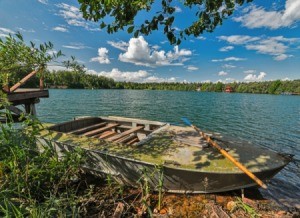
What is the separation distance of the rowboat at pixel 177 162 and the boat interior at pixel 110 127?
4.46ft

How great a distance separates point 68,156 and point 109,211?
75.1 inches

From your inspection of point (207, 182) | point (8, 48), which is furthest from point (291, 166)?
point (8, 48)

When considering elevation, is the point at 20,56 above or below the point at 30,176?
above

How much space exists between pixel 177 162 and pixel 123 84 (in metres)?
162

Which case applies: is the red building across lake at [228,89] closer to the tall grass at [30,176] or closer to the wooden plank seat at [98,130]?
the wooden plank seat at [98,130]

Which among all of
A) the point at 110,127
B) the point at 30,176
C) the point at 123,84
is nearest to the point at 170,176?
the point at 30,176

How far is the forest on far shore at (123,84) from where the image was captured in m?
4.45

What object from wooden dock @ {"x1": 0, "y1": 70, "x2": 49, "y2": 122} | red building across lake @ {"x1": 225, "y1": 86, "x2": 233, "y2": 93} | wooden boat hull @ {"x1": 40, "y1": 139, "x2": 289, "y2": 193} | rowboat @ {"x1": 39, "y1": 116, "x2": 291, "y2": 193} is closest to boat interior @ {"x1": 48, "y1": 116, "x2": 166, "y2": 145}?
rowboat @ {"x1": 39, "y1": 116, "x2": 291, "y2": 193}

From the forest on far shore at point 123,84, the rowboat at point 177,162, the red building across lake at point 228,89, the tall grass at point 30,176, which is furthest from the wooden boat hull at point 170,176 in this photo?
the red building across lake at point 228,89

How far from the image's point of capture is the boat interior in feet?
25.0

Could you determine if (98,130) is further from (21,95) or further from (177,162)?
(177,162)

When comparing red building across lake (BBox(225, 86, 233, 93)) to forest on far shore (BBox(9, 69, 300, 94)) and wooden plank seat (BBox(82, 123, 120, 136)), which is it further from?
wooden plank seat (BBox(82, 123, 120, 136))

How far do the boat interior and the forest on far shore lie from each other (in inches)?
75.5

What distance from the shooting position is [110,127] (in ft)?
27.9
